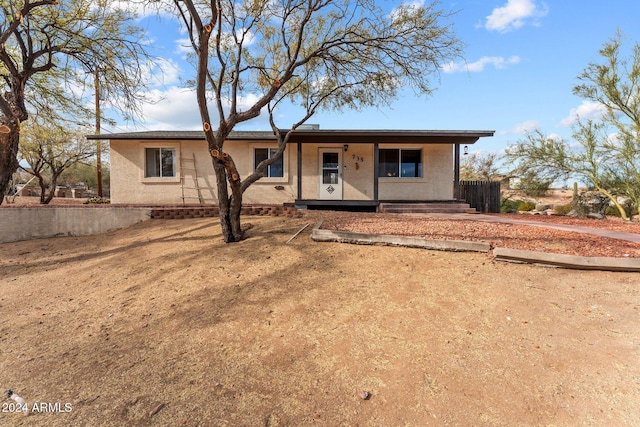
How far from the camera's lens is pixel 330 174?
13219mm

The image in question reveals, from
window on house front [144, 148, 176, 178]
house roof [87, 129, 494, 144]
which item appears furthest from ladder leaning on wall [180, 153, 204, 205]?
house roof [87, 129, 494, 144]

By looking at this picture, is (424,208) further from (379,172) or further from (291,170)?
(291,170)

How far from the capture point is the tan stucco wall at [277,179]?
12852mm

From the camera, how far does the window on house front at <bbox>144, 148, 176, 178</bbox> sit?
42.9 ft

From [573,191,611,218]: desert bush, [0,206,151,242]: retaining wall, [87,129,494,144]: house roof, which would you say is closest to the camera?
[0,206,151,242]: retaining wall

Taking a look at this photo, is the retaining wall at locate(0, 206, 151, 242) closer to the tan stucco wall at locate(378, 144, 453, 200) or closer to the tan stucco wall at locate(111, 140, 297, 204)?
the tan stucco wall at locate(111, 140, 297, 204)

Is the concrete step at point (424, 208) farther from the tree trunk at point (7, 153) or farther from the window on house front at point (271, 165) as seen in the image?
the tree trunk at point (7, 153)

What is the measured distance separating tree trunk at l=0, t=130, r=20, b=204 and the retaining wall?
1.19 m

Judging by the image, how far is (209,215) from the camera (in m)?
9.48

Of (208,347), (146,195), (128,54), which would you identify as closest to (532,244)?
(208,347)

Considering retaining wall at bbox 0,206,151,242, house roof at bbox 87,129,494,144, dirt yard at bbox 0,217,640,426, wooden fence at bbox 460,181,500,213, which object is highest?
house roof at bbox 87,129,494,144

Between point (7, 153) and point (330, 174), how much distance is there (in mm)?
9881

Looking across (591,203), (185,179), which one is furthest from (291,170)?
(591,203)

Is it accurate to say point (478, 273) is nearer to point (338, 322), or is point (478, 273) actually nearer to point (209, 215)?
point (338, 322)
